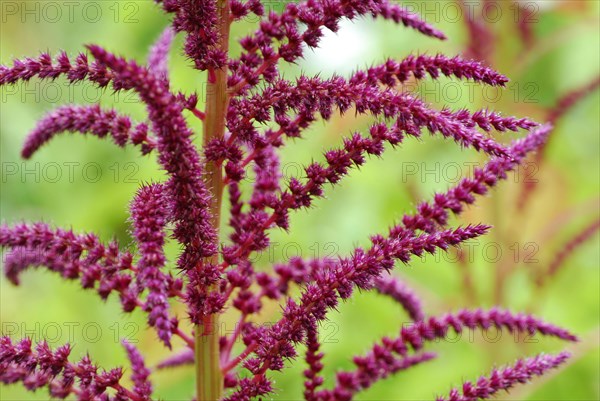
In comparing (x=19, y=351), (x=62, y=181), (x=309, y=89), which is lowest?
(x=19, y=351)

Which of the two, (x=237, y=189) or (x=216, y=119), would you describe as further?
(x=237, y=189)

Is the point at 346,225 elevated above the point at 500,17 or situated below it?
below

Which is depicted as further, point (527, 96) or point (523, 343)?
point (527, 96)

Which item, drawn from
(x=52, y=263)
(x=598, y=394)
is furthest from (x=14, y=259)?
(x=598, y=394)

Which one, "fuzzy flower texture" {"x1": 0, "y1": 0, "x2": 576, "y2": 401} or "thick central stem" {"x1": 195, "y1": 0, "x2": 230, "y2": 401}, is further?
"thick central stem" {"x1": 195, "y1": 0, "x2": 230, "y2": 401}

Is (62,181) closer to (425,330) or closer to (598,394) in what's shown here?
(598,394)

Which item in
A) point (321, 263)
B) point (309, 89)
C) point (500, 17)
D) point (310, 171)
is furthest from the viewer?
point (500, 17)

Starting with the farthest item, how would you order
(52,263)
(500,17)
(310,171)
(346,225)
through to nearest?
1. (346,225)
2. (500,17)
3. (52,263)
4. (310,171)

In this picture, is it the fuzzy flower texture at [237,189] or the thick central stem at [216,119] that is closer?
the fuzzy flower texture at [237,189]
